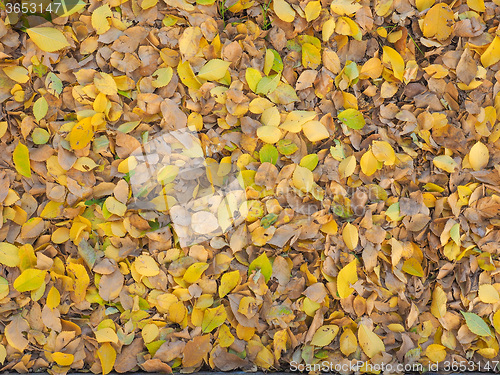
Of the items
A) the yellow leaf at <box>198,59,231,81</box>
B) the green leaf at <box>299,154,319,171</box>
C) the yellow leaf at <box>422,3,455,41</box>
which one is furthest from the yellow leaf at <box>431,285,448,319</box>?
the yellow leaf at <box>198,59,231,81</box>

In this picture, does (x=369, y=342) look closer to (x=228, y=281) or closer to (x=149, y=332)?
(x=228, y=281)

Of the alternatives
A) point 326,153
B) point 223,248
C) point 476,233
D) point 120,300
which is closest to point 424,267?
point 476,233

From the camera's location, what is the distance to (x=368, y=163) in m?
1.11

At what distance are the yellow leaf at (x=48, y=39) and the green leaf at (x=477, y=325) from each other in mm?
1312

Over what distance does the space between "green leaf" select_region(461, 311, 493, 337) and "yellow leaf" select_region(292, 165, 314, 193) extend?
21.9 inches

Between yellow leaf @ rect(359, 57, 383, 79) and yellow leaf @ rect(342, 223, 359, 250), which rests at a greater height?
yellow leaf @ rect(359, 57, 383, 79)

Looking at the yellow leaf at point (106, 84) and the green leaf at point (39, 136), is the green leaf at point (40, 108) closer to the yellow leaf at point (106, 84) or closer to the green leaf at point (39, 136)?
the green leaf at point (39, 136)

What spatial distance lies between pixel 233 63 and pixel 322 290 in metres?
0.67

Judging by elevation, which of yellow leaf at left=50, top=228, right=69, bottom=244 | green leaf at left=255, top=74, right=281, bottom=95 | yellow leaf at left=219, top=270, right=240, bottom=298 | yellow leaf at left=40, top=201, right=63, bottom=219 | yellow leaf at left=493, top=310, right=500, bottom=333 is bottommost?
yellow leaf at left=493, top=310, right=500, bottom=333

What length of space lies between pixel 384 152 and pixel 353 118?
13cm

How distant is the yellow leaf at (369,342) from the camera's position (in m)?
1.08

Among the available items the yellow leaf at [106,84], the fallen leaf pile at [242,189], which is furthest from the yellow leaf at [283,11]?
the yellow leaf at [106,84]

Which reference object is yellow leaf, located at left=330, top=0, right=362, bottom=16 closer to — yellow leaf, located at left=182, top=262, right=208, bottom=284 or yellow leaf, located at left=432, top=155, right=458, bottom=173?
yellow leaf, located at left=432, top=155, right=458, bottom=173

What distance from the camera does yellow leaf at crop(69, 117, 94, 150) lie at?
1064 mm
